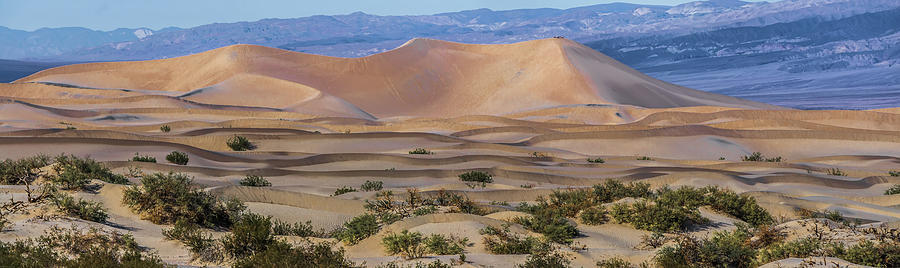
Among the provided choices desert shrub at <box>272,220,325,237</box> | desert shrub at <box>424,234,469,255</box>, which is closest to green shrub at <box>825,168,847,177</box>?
desert shrub at <box>424,234,469,255</box>

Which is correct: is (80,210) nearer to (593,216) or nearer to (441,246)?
(441,246)

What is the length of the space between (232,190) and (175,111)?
34274 millimetres

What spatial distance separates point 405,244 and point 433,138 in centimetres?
2267

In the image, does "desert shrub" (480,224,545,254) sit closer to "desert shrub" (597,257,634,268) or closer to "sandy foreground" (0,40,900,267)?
"sandy foreground" (0,40,900,267)

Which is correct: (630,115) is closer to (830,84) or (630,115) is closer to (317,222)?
(317,222)

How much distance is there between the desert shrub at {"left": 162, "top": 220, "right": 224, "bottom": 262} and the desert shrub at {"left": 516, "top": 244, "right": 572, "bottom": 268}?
323cm

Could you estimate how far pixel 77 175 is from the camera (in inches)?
452

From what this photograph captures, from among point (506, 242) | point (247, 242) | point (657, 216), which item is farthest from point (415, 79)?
point (247, 242)

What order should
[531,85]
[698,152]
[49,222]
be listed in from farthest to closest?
[531,85] → [698,152] → [49,222]

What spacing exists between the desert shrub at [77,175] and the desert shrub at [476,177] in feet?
27.6

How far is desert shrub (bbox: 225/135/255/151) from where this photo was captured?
25.8 m

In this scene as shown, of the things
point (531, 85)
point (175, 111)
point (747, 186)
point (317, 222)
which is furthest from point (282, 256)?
Result: point (531, 85)

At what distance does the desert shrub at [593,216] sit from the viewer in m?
10.7

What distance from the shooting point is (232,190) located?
1305 cm
